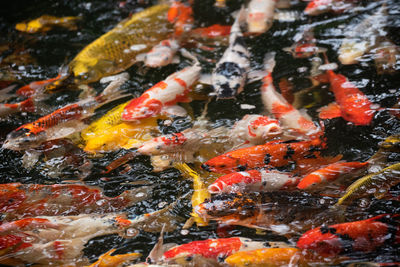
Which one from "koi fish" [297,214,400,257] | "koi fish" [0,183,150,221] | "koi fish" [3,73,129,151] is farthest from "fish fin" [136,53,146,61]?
"koi fish" [297,214,400,257]

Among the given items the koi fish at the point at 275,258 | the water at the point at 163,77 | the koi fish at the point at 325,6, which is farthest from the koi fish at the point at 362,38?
the koi fish at the point at 275,258

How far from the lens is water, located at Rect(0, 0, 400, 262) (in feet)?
8.08

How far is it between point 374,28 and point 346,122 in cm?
165

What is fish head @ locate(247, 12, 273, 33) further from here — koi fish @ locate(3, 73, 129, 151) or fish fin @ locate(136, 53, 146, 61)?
koi fish @ locate(3, 73, 129, 151)

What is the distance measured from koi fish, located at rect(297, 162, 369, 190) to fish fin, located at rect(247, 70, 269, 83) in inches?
56.3

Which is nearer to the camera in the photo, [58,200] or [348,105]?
[58,200]

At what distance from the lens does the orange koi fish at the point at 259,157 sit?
276 cm

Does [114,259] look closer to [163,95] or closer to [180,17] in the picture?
[163,95]

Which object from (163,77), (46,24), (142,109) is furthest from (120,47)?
(46,24)

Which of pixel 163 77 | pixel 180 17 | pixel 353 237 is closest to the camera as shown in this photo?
pixel 353 237

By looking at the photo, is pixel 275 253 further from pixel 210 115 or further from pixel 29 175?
pixel 29 175

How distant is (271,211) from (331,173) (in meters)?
0.54

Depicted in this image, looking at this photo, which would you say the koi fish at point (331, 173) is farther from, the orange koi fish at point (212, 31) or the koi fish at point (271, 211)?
the orange koi fish at point (212, 31)

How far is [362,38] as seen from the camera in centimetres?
392
